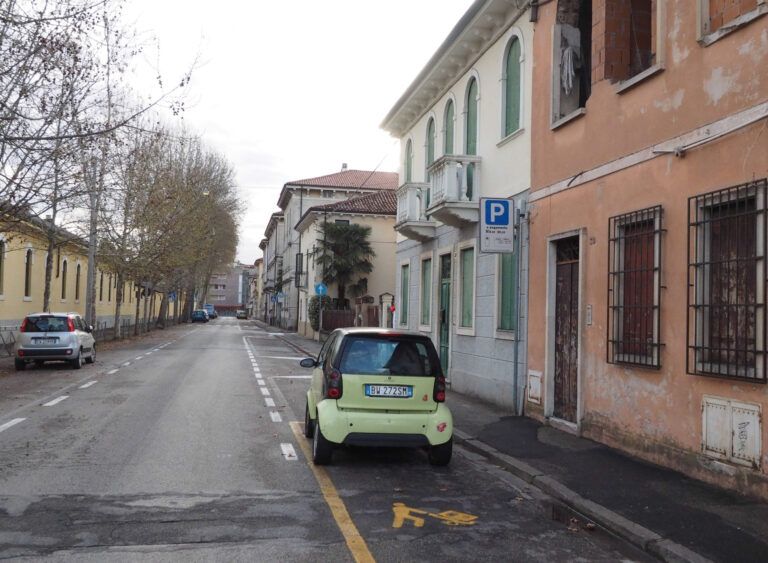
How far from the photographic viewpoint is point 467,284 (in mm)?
15430

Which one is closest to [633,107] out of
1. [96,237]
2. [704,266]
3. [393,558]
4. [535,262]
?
[704,266]

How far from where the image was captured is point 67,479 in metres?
6.67

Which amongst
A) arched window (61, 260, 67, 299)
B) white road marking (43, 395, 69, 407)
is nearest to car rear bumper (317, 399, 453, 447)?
white road marking (43, 395, 69, 407)

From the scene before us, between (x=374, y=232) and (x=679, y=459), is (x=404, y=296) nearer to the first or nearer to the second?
(x=679, y=459)

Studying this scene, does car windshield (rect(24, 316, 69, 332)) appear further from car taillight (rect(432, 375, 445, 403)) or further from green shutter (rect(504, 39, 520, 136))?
car taillight (rect(432, 375, 445, 403))

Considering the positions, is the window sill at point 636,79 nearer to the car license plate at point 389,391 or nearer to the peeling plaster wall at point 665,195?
the peeling plaster wall at point 665,195

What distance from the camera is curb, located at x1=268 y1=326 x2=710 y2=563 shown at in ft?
16.0

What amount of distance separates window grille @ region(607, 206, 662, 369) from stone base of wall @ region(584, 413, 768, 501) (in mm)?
927

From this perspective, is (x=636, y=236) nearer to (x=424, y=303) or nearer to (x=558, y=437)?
(x=558, y=437)

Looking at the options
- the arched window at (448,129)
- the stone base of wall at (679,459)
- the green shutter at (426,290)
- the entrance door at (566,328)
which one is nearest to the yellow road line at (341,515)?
the stone base of wall at (679,459)

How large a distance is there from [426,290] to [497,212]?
762cm

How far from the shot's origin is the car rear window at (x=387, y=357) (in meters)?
7.61

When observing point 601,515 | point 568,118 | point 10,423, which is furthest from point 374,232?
point 601,515

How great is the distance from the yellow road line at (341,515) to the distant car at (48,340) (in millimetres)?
13492
